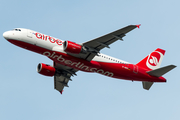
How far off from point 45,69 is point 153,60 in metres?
18.7

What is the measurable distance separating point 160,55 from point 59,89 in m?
19.3

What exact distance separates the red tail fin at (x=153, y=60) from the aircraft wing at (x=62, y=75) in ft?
38.9

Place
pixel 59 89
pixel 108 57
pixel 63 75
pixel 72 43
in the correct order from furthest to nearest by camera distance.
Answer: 1. pixel 59 89
2. pixel 63 75
3. pixel 108 57
4. pixel 72 43

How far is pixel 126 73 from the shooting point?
145ft

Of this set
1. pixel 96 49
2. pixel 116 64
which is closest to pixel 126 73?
pixel 116 64

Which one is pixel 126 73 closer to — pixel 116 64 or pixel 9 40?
pixel 116 64

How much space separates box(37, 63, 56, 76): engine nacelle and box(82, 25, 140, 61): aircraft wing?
7.72m

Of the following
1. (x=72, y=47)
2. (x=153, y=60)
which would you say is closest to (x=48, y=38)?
(x=72, y=47)

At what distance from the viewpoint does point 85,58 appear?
4169cm

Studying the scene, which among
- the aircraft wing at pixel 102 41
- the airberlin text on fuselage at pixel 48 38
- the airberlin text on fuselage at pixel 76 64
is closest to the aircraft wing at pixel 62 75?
the airberlin text on fuselage at pixel 76 64

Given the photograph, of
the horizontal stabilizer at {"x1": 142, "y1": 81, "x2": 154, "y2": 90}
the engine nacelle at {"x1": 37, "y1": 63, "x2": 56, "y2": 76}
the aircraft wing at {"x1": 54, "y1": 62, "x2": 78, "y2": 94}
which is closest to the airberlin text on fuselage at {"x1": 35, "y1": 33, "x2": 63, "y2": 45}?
the aircraft wing at {"x1": 54, "y1": 62, "x2": 78, "y2": 94}

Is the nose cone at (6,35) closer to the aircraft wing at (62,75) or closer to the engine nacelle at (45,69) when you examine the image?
the engine nacelle at (45,69)

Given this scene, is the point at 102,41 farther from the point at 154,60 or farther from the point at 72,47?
the point at 154,60

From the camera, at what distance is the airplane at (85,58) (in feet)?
129
